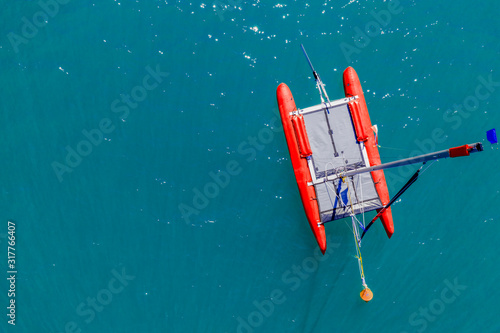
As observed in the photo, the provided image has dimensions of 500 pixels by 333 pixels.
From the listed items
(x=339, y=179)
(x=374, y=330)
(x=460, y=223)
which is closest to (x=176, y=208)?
(x=339, y=179)
